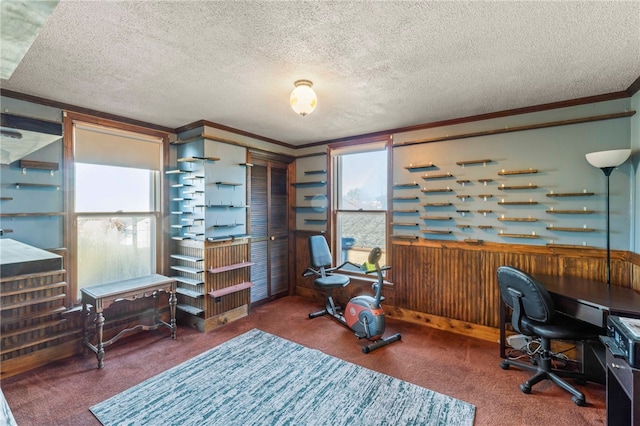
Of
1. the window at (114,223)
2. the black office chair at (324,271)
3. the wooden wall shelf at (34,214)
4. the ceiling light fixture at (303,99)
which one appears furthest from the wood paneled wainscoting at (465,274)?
the wooden wall shelf at (34,214)

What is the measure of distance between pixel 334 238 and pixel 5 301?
3654mm

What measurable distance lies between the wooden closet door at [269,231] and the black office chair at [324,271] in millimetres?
903

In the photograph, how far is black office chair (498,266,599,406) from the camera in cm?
231

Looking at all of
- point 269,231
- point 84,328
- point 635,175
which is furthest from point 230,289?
point 635,175

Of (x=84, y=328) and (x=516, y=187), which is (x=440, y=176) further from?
(x=84, y=328)

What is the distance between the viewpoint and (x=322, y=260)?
13.7ft

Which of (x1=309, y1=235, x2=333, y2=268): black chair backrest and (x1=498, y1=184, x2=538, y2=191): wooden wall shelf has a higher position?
(x1=498, y1=184, x2=538, y2=191): wooden wall shelf

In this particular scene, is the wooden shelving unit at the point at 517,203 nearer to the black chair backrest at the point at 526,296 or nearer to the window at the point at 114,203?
the black chair backrest at the point at 526,296

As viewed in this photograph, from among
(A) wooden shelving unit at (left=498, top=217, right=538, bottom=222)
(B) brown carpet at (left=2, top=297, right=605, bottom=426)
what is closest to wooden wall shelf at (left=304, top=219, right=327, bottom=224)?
(B) brown carpet at (left=2, top=297, right=605, bottom=426)

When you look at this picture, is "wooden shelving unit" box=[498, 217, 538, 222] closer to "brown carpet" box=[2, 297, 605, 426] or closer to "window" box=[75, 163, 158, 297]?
"brown carpet" box=[2, 297, 605, 426]

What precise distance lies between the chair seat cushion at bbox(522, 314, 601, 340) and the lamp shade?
1396mm

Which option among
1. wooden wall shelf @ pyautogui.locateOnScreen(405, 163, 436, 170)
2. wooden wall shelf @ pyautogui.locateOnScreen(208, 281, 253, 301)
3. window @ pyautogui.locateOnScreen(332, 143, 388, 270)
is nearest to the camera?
wooden wall shelf @ pyautogui.locateOnScreen(208, 281, 253, 301)

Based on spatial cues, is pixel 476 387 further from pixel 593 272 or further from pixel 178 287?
pixel 178 287

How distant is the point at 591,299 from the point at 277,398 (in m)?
2.57
